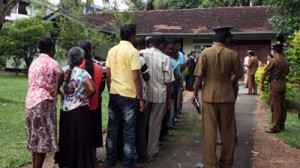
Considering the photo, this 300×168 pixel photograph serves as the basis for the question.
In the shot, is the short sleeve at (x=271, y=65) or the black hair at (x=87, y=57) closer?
the black hair at (x=87, y=57)

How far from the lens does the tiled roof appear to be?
71.6 feet

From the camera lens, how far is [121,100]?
493 cm

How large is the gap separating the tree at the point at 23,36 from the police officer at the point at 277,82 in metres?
15.4

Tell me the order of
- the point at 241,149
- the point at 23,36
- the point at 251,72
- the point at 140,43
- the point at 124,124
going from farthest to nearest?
the point at 23,36 → the point at 251,72 → the point at 241,149 → the point at 140,43 → the point at 124,124

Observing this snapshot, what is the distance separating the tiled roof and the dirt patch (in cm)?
1427

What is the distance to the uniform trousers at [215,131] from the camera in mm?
4910

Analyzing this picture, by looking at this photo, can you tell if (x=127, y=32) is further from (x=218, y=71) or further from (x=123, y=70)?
(x=218, y=71)

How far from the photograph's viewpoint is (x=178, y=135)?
738cm

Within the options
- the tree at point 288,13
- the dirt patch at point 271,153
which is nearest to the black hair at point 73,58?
the dirt patch at point 271,153

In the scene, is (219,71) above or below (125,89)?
above

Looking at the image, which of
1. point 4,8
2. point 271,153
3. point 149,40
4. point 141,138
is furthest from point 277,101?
point 4,8

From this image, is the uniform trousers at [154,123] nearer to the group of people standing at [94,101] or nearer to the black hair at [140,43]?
the group of people standing at [94,101]

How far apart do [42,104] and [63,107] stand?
26 cm

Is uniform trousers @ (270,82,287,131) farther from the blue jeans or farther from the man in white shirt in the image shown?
the blue jeans
